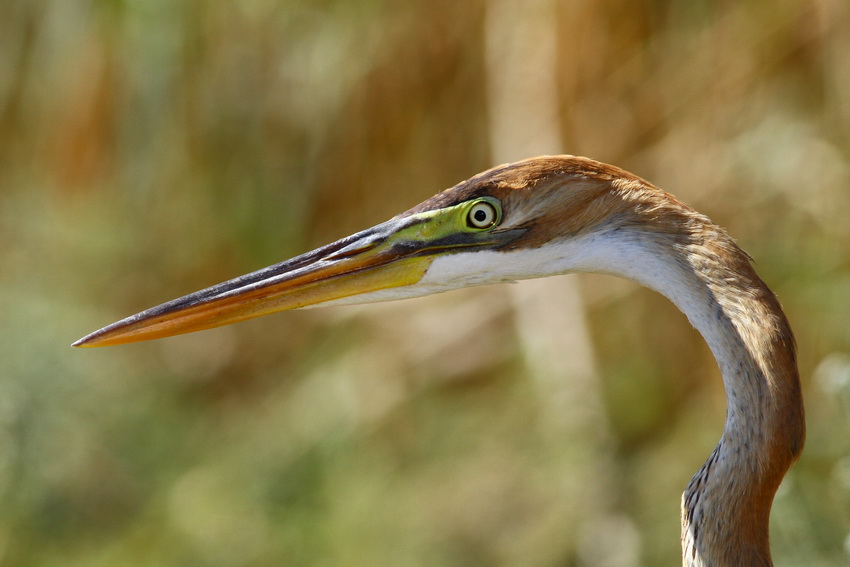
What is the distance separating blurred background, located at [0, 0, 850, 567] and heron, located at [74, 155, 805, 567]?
69.2 inches

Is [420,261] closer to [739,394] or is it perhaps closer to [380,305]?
[739,394]

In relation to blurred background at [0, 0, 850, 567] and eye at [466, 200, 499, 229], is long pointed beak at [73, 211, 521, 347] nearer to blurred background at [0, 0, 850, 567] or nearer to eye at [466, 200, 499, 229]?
eye at [466, 200, 499, 229]

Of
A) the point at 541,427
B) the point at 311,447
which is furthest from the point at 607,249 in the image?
the point at 311,447

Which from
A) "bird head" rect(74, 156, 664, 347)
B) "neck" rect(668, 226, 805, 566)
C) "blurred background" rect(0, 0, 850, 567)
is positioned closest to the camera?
"neck" rect(668, 226, 805, 566)

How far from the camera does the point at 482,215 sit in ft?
6.84

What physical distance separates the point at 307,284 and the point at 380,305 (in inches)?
135

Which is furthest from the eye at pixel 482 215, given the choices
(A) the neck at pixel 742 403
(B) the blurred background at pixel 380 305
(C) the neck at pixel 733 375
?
(B) the blurred background at pixel 380 305

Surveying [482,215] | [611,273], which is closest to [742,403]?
[611,273]

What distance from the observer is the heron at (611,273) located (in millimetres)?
1790

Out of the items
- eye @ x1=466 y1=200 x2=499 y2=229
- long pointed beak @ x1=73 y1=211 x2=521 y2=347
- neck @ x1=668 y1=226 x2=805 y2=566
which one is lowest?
neck @ x1=668 y1=226 x2=805 y2=566

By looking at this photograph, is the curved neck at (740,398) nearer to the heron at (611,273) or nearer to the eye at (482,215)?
the heron at (611,273)

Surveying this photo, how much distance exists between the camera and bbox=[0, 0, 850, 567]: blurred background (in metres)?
4.36

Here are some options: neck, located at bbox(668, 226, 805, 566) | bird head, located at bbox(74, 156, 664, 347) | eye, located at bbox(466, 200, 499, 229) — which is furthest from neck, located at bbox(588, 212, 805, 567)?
eye, located at bbox(466, 200, 499, 229)

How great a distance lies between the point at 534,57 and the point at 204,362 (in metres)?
3.00
